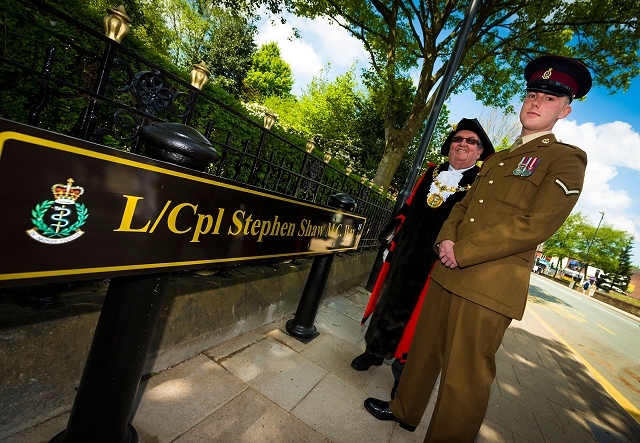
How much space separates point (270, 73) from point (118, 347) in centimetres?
3980

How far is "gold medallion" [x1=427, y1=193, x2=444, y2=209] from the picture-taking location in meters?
2.47

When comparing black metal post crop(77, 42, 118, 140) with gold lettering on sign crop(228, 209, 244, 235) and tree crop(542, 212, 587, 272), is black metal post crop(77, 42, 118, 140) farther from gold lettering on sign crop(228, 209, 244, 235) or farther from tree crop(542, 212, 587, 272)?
tree crop(542, 212, 587, 272)

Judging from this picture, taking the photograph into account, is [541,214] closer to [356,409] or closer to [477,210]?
[477,210]

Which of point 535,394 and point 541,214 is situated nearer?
point 541,214

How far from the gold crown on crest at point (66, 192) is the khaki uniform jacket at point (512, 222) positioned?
1.60 m

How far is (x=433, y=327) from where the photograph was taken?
1954 mm

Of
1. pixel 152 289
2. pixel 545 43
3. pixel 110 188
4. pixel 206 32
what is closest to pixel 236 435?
pixel 152 289

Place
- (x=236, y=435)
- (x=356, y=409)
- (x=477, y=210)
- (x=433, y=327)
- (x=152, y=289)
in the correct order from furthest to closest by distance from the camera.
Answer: (x=356, y=409)
(x=433, y=327)
(x=477, y=210)
(x=236, y=435)
(x=152, y=289)

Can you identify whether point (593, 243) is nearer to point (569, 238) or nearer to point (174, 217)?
point (569, 238)

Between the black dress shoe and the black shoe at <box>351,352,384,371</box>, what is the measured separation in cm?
45

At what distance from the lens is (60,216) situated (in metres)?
0.71

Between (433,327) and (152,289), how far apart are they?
1628 mm

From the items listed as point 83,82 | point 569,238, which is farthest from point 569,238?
point 83,82

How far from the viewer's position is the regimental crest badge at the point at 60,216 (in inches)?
26.6
